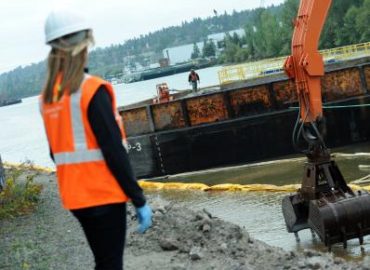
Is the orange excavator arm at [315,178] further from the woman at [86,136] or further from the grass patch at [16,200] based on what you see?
the woman at [86,136]

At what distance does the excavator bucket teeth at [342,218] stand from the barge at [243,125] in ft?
35.4

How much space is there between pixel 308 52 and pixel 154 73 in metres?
103

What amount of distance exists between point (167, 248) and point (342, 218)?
7.86 feet

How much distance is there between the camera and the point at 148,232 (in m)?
7.29

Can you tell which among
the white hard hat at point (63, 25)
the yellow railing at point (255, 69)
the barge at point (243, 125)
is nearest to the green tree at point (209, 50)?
the yellow railing at point (255, 69)

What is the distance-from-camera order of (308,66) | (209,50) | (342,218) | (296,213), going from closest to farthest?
(342,218)
(296,213)
(308,66)
(209,50)

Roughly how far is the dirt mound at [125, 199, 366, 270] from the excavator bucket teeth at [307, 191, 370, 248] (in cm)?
76

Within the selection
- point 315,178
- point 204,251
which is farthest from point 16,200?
point 315,178

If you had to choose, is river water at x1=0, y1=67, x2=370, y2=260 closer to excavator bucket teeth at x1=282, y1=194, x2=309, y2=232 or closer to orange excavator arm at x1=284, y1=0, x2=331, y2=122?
excavator bucket teeth at x1=282, y1=194, x2=309, y2=232

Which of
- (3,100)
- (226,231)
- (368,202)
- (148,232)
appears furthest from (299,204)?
(3,100)

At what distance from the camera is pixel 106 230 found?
10.2ft

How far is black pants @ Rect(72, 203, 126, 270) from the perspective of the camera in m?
3.05

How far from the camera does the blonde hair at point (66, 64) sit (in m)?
3.01

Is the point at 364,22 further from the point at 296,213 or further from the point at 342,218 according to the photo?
the point at 342,218
